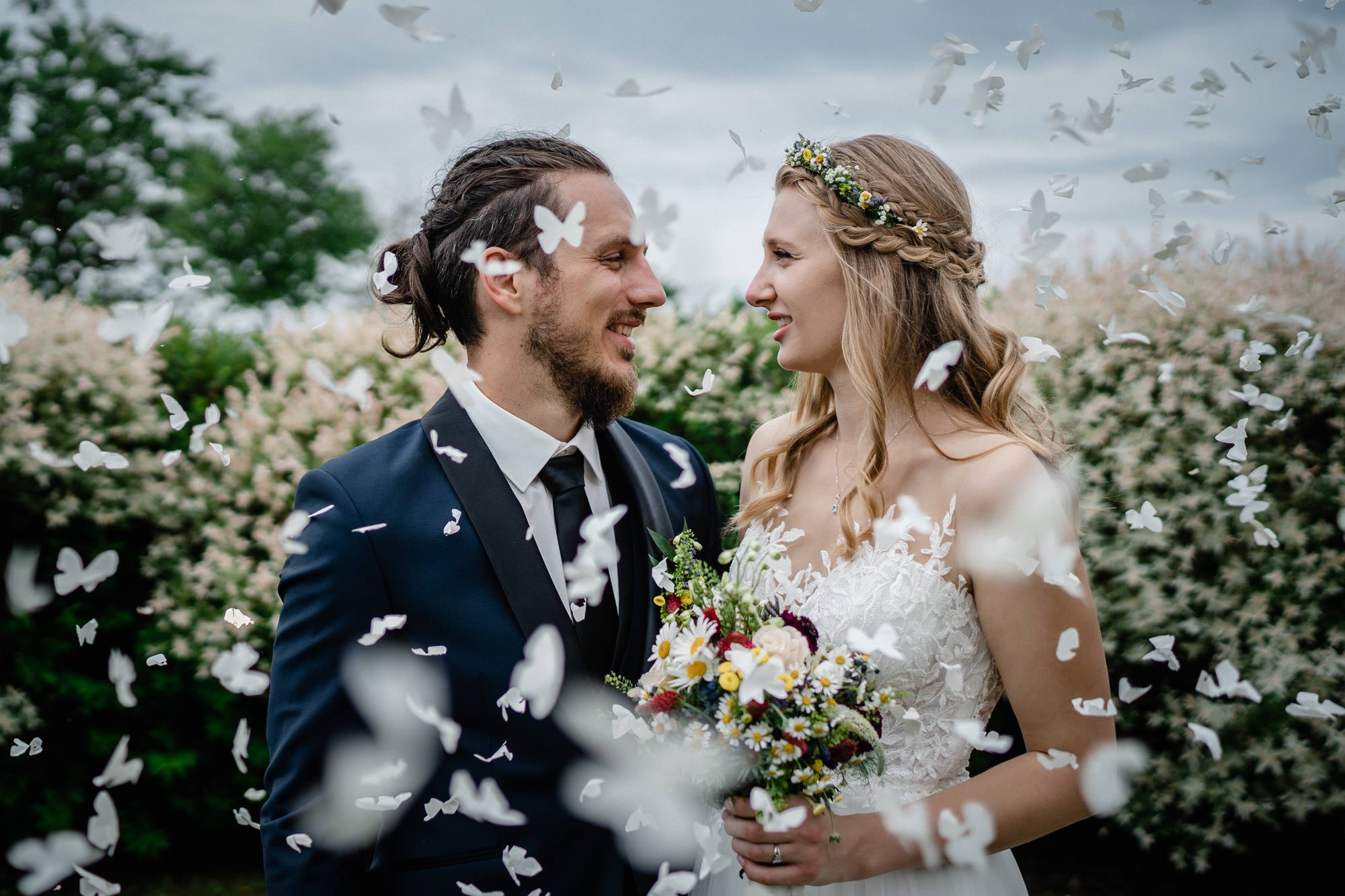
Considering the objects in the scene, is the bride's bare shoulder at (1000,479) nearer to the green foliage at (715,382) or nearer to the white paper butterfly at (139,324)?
the white paper butterfly at (139,324)

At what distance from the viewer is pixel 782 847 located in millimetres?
2127

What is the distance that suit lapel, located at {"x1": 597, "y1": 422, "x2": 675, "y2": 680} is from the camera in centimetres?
241

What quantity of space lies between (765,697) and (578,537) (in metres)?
0.76

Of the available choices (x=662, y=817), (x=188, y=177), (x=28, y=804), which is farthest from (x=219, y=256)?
(x=662, y=817)

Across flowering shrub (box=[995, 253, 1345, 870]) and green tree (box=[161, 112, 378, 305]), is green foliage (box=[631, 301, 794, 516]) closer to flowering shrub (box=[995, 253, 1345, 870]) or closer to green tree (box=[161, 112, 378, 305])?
flowering shrub (box=[995, 253, 1345, 870])

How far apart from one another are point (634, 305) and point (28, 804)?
15.3 feet

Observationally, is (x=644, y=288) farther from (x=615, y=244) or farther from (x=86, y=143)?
(x=86, y=143)

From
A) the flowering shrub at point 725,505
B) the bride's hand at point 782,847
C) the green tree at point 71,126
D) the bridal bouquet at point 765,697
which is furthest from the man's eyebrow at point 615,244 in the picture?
the green tree at point 71,126

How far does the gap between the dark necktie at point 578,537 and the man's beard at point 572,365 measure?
0.54 ft

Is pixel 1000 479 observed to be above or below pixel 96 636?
above

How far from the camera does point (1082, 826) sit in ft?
17.1

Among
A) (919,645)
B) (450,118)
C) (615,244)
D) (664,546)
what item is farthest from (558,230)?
(919,645)

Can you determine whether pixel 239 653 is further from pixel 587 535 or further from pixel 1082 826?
pixel 1082 826

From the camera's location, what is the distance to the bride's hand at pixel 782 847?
2111mm
